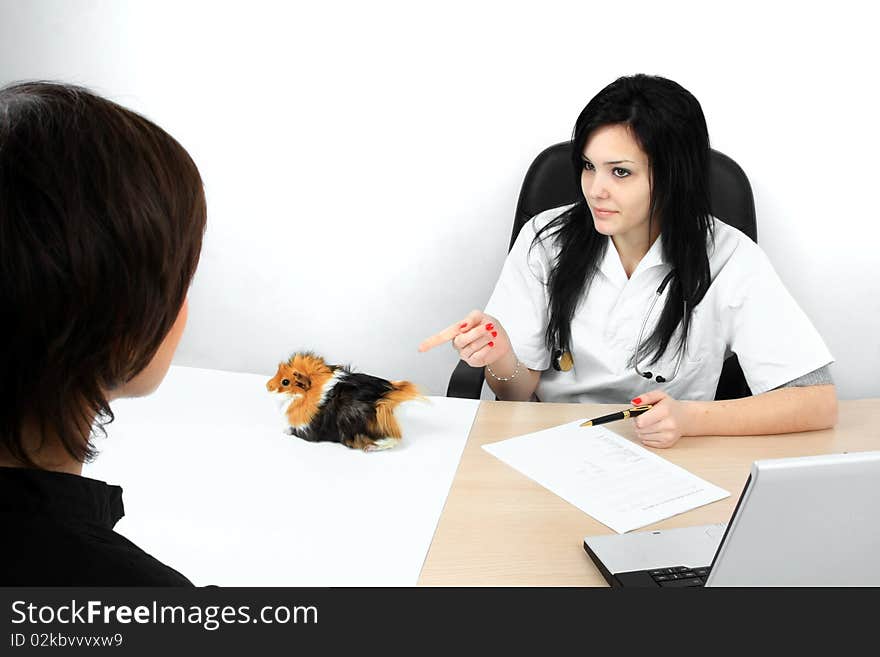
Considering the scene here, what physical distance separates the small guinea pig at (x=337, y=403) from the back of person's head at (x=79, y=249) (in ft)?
2.27

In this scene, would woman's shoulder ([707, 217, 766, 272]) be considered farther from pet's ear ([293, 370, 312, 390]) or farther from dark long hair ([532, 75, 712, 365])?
pet's ear ([293, 370, 312, 390])

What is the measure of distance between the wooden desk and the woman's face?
1.24ft

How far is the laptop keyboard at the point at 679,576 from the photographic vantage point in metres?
1.02

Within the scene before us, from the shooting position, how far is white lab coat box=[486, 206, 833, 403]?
5.45 feet

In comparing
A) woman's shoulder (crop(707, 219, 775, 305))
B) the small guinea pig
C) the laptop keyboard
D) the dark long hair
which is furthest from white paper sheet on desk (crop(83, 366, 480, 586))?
woman's shoulder (crop(707, 219, 775, 305))

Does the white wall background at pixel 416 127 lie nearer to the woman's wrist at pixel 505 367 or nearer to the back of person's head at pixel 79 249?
the woman's wrist at pixel 505 367

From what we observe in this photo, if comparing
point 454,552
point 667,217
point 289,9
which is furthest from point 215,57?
point 454,552

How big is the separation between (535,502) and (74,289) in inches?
31.3

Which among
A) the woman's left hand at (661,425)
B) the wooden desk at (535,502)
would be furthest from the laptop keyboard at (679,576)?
the woman's left hand at (661,425)

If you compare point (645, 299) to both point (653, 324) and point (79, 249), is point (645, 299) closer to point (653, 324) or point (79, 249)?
point (653, 324)

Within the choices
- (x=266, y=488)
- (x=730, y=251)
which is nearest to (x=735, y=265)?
(x=730, y=251)

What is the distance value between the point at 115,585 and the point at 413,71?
1828mm

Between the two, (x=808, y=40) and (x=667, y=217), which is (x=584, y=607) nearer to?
(x=667, y=217)

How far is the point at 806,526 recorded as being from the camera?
78 cm
